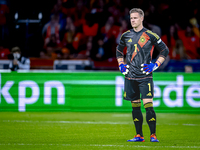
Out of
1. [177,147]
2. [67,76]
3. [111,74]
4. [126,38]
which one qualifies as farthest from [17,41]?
[177,147]

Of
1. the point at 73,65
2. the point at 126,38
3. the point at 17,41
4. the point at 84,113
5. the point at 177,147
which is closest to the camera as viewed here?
the point at 177,147

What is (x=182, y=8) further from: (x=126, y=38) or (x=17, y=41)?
(x=126, y=38)

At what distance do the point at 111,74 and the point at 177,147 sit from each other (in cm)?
578

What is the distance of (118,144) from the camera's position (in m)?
5.34

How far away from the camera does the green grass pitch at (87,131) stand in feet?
17.2

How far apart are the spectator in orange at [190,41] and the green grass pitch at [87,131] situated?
13.5ft

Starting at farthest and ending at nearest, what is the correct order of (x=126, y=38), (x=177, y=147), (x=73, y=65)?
1. (x=73, y=65)
2. (x=126, y=38)
3. (x=177, y=147)

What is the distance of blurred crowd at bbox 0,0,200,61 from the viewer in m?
13.4

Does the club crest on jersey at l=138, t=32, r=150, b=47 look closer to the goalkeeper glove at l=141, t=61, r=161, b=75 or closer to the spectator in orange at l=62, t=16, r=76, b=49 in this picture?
the goalkeeper glove at l=141, t=61, r=161, b=75

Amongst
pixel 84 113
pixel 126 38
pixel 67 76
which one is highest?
pixel 126 38

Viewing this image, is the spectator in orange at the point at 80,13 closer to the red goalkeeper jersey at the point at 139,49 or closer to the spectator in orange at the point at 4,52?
the spectator in orange at the point at 4,52

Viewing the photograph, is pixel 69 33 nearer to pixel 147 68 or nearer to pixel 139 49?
pixel 139 49

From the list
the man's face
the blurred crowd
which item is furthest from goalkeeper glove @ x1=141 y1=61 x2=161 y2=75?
the blurred crowd

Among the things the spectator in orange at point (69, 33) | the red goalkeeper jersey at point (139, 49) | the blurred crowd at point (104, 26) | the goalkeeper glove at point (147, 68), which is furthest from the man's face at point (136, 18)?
the spectator in orange at point (69, 33)
